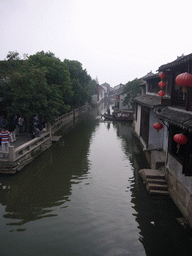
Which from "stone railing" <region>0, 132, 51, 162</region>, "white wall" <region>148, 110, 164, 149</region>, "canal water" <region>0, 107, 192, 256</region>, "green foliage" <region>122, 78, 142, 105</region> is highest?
"green foliage" <region>122, 78, 142, 105</region>

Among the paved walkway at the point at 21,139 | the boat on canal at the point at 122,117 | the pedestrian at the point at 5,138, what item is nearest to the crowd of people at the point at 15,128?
the pedestrian at the point at 5,138

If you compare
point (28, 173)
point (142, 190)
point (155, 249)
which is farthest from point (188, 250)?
point (28, 173)

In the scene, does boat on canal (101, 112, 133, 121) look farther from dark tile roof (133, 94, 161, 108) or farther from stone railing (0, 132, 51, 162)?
stone railing (0, 132, 51, 162)

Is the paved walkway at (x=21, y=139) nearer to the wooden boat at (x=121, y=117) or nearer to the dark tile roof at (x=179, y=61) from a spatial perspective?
the dark tile roof at (x=179, y=61)

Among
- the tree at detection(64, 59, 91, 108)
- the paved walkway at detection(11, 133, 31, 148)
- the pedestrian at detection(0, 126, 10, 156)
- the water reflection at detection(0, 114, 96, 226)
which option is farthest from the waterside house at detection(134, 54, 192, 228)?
the tree at detection(64, 59, 91, 108)

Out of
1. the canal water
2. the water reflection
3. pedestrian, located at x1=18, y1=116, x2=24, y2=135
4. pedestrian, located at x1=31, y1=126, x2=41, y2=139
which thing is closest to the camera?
the canal water

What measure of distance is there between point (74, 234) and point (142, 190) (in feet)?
14.5

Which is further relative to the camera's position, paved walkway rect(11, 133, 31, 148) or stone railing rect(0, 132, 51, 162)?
paved walkway rect(11, 133, 31, 148)

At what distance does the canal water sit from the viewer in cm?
653

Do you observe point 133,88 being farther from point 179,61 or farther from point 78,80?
point 179,61

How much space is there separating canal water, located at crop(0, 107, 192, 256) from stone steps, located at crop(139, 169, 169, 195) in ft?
0.86

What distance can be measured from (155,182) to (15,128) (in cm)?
1061

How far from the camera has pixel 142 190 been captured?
1038 cm

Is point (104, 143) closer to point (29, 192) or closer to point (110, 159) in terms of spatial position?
point (110, 159)
